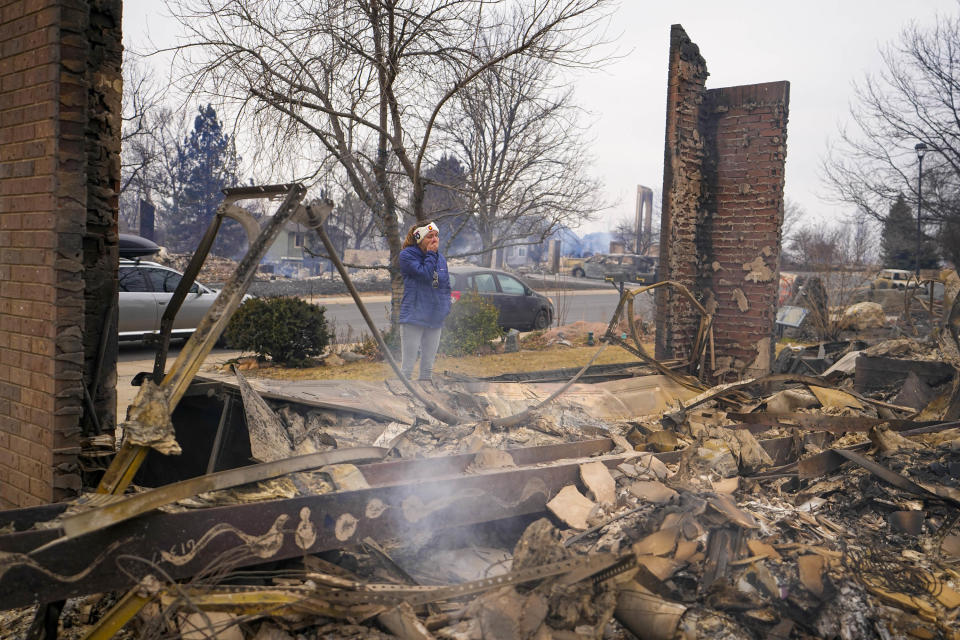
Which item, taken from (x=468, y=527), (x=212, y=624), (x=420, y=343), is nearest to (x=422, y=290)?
(x=420, y=343)

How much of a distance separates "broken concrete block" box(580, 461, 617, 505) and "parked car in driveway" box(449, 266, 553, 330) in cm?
981

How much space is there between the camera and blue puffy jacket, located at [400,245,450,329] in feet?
19.9

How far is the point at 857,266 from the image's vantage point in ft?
65.4

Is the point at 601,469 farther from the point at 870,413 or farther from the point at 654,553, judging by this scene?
the point at 870,413

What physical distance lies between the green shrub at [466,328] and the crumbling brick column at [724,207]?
4377 mm

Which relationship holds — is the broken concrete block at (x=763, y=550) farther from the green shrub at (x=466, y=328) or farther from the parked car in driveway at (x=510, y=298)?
the parked car in driveway at (x=510, y=298)

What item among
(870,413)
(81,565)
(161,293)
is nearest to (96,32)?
(81,565)

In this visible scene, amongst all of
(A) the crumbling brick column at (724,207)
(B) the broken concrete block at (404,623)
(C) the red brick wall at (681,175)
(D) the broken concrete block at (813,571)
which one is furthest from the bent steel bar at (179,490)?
(A) the crumbling brick column at (724,207)

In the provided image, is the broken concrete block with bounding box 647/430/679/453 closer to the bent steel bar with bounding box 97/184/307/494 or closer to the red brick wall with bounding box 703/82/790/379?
the bent steel bar with bounding box 97/184/307/494

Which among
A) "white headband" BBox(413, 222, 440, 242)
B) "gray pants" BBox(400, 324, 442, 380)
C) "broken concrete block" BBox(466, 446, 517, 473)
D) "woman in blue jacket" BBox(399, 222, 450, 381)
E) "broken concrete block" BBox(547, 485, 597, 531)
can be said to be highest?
"white headband" BBox(413, 222, 440, 242)

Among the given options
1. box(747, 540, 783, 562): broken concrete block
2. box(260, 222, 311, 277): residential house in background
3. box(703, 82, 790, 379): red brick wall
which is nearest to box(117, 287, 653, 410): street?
box(260, 222, 311, 277): residential house in background

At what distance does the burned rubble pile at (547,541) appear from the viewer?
2502mm

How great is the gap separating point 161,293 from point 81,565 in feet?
31.6

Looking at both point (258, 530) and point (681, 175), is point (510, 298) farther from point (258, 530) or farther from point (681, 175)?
point (258, 530)
